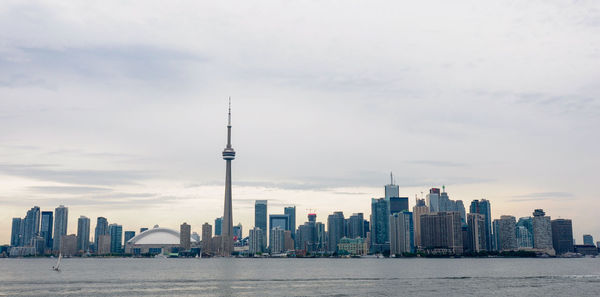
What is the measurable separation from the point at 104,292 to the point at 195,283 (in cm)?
3011

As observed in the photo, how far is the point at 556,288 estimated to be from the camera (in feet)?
436

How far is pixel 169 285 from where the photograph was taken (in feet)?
442

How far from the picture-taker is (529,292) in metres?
122

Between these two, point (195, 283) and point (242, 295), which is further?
point (195, 283)

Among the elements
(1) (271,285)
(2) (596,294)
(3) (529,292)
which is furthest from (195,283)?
(2) (596,294)

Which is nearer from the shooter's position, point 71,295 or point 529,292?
Answer: point 71,295

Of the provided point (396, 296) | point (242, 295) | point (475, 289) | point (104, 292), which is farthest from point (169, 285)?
point (475, 289)

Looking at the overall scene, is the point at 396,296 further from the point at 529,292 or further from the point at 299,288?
the point at 529,292

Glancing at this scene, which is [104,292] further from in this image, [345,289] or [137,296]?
[345,289]

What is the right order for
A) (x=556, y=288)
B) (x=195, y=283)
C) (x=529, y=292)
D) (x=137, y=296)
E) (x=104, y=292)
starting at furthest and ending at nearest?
(x=195, y=283)
(x=556, y=288)
(x=529, y=292)
(x=104, y=292)
(x=137, y=296)

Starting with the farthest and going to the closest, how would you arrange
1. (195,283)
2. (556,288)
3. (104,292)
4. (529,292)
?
1. (195,283)
2. (556,288)
3. (529,292)
4. (104,292)

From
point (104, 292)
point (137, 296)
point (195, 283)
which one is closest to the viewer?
point (137, 296)

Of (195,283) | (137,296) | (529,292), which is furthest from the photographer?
(195,283)

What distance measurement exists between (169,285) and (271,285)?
23530 mm
